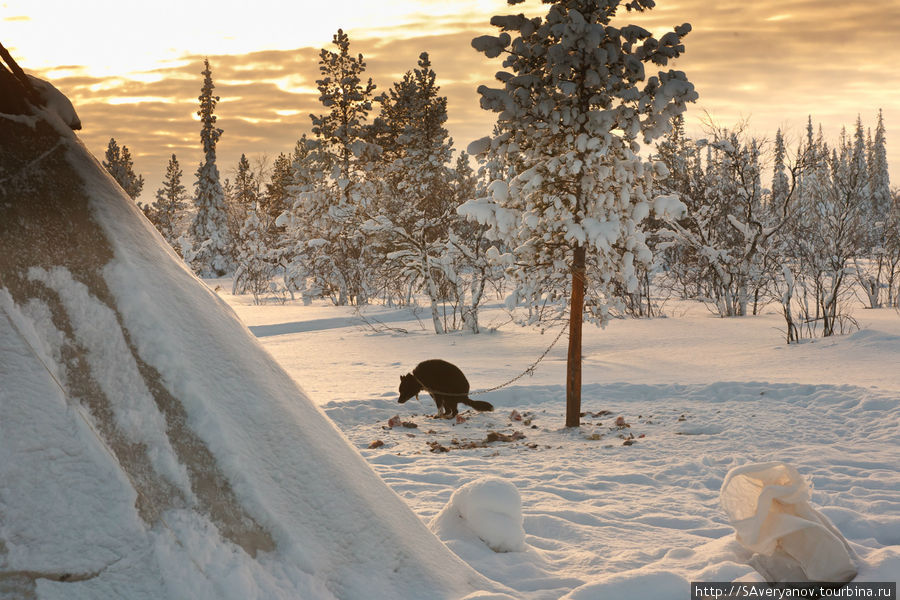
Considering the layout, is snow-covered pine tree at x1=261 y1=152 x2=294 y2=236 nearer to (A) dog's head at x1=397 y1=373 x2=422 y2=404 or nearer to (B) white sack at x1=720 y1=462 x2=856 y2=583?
(A) dog's head at x1=397 y1=373 x2=422 y2=404

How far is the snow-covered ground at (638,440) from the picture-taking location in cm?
425

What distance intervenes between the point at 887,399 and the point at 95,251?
32.4ft

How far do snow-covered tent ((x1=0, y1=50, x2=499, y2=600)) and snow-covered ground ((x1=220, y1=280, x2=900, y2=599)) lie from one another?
183 centimetres

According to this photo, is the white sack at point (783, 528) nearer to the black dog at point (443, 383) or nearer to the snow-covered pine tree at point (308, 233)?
the black dog at point (443, 383)

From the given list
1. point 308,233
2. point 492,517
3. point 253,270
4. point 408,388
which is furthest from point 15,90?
point 253,270

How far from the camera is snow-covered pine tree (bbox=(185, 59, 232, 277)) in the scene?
54156 millimetres

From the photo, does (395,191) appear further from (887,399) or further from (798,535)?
(798,535)

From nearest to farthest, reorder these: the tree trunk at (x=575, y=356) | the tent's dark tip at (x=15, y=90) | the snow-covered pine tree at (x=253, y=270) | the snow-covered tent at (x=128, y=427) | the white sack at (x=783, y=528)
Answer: the snow-covered tent at (x=128, y=427), the tent's dark tip at (x=15, y=90), the white sack at (x=783, y=528), the tree trunk at (x=575, y=356), the snow-covered pine tree at (x=253, y=270)

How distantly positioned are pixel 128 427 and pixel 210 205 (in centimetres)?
5740

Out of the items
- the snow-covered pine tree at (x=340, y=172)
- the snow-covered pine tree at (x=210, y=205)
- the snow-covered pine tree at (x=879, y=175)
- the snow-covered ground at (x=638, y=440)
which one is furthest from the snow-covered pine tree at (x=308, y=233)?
the snow-covered pine tree at (x=879, y=175)

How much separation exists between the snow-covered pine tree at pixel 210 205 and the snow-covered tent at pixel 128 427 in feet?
179

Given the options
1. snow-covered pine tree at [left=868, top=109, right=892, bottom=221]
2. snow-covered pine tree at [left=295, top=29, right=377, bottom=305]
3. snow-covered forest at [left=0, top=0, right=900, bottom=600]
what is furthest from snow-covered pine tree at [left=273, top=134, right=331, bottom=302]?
snow-covered pine tree at [left=868, top=109, right=892, bottom=221]

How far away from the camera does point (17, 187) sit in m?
1.90

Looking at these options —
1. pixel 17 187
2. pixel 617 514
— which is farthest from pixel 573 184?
pixel 17 187
